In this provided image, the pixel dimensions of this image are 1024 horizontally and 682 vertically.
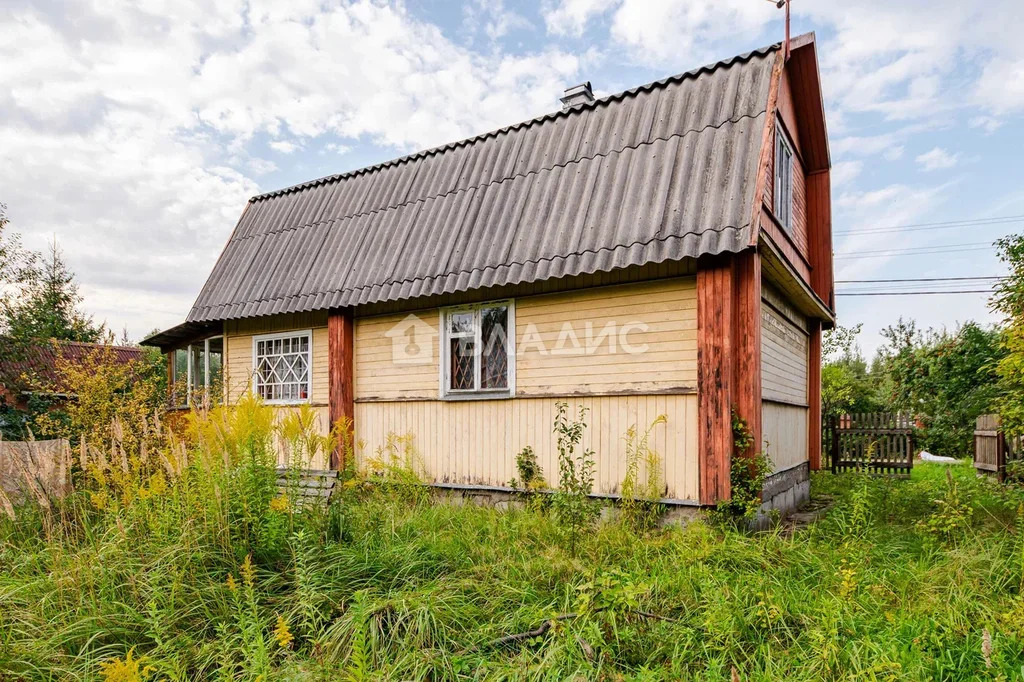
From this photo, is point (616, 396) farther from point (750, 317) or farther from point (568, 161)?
point (568, 161)

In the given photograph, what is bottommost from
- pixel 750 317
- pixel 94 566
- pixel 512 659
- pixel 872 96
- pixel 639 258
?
pixel 512 659

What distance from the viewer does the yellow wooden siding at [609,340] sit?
6.42 meters

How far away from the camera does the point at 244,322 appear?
10469mm

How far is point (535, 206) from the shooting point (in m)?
7.68

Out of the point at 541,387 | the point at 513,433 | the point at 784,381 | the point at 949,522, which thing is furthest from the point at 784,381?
the point at 513,433

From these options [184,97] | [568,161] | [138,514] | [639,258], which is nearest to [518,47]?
[568,161]

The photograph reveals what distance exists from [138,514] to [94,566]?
58 centimetres

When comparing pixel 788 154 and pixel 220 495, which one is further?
pixel 788 154

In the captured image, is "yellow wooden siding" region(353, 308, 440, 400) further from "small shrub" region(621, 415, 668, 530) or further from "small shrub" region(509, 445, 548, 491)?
"small shrub" region(621, 415, 668, 530)

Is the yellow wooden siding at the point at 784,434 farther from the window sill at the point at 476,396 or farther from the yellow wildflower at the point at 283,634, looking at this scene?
the yellow wildflower at the point at 283,634

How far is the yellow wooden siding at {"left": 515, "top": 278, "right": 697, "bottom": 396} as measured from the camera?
642cm

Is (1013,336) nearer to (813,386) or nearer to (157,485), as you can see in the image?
(813,386)

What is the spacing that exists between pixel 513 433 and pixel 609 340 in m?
1.70

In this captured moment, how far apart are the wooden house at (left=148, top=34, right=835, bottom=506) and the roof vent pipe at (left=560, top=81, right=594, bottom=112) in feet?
0.15
